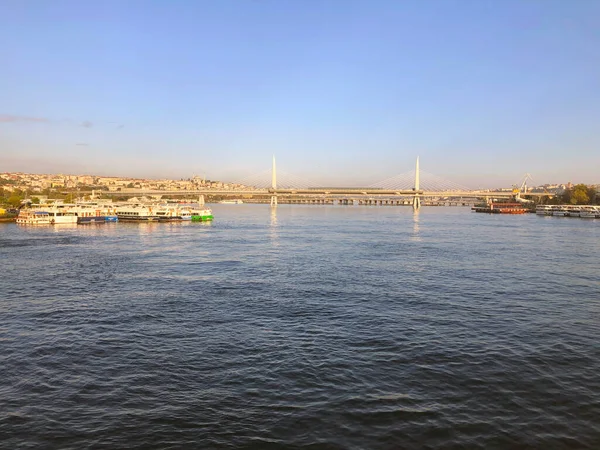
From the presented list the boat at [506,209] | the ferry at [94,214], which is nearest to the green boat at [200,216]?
the ferry at [94,214]

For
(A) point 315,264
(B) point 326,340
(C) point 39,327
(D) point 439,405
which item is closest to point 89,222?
(A) point 315,264

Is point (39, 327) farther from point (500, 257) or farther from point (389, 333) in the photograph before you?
point (500, 257)

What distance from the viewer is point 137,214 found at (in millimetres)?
64562

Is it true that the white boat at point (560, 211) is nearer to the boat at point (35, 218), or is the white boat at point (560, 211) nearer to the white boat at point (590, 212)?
the white boat at point (590, 212)

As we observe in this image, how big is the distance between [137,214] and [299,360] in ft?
195

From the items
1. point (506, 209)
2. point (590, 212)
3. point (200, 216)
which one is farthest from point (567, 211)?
point (200, 216)

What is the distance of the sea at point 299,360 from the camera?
7.27m

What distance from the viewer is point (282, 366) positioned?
32.0ft

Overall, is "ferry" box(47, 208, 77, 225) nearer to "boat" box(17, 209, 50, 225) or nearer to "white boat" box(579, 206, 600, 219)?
"boat" box(17, 209, 50, 225)

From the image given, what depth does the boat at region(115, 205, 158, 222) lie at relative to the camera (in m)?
63.8

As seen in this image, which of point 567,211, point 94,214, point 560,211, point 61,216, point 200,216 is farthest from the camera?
point 560,211

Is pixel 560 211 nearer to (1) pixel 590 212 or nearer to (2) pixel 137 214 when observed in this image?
(1) pixel 590 212

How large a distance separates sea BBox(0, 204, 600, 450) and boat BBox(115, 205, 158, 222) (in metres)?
43.3

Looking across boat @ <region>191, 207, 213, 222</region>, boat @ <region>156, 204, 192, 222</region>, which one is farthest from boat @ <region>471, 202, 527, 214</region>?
boat @ <region>156, 204, 192, 222</region>
